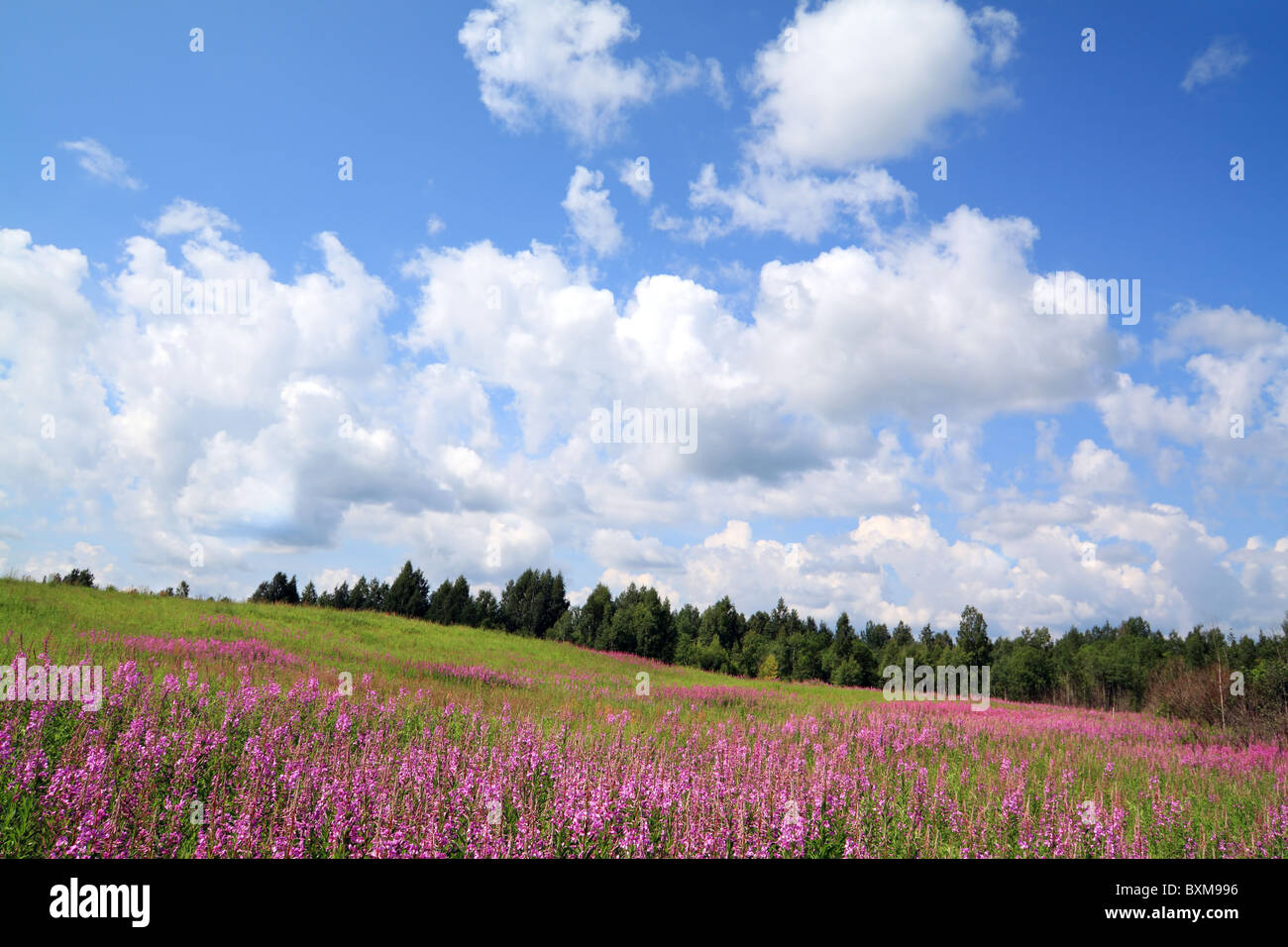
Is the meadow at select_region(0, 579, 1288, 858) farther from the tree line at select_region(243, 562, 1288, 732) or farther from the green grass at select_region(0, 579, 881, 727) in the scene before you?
the tree line at select_region(243, 562, 1288, 732)

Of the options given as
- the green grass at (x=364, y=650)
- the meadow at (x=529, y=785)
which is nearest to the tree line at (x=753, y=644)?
the green grass at (x=364, y=650)

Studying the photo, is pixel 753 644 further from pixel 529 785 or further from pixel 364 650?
pixel 529 785

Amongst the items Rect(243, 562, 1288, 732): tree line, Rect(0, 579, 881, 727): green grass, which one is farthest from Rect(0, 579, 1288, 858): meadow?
Rect(243, 562, 1288, 732): tree line

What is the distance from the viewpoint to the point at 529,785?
6.76 metres

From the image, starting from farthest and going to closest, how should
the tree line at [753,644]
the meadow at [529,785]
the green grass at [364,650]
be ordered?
1. the tree line at [753,644]
2. the green grass at [364,650]
3. the meadow at [529,785]

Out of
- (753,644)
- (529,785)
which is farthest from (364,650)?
(753,644)

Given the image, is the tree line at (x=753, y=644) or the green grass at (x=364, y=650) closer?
the green grass at (x=364, y=650)

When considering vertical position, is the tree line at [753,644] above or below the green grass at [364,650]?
below

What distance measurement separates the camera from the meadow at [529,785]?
4816mm

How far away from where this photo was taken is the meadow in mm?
4816

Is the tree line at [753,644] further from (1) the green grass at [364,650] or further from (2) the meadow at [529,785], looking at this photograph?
(2) the meadow at [529,785]
